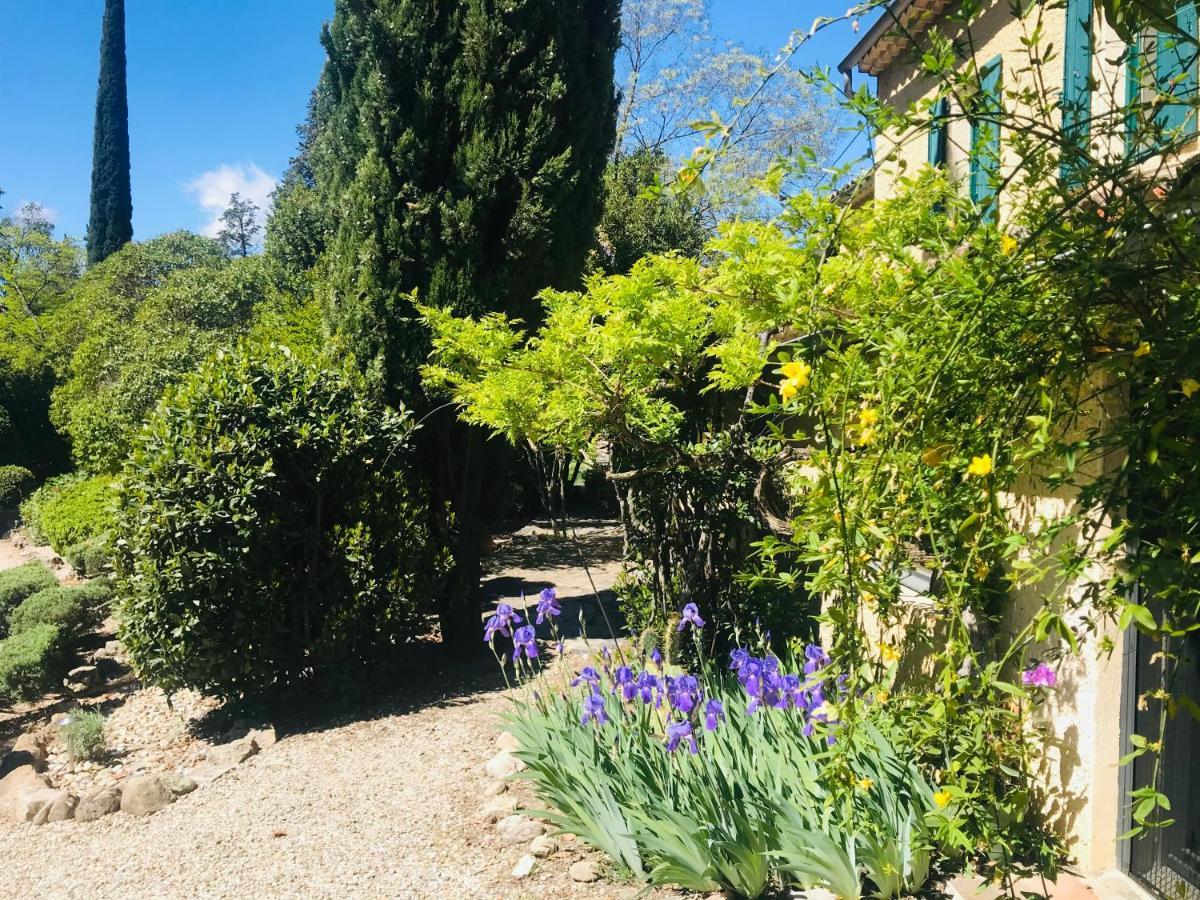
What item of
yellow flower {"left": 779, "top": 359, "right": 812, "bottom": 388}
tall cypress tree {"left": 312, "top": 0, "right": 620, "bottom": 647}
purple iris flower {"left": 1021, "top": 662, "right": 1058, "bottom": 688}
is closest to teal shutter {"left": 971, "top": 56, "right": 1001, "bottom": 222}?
yellow flower {"left": 779, "top": 359, "right": 812, "bottom": 388}

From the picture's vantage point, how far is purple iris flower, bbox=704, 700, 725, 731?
3.51 m

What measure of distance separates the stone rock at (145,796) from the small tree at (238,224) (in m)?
52.2

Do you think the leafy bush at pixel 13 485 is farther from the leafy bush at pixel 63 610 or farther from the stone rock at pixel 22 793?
the stone rock at pixel 22 793

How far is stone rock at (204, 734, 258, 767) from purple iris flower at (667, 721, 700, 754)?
3.17m

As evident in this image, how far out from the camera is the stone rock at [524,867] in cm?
356

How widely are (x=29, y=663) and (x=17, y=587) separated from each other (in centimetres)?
226

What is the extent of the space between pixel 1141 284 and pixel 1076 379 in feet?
0.82

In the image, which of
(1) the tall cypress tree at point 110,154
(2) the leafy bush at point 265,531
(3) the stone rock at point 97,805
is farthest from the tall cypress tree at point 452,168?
(1) the tall cypress tree at point 110,154

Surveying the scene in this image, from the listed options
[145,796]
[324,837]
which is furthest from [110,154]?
[324,837]

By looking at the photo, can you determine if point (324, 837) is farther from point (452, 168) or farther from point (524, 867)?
point (452, 168)

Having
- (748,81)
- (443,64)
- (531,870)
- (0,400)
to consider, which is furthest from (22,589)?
(748,81)

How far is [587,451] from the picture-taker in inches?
207

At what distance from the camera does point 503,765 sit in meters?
4.71

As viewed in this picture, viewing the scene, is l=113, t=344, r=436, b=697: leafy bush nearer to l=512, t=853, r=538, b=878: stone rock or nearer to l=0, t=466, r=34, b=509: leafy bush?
l=512, t=853, r=538, b=878: stone rock
